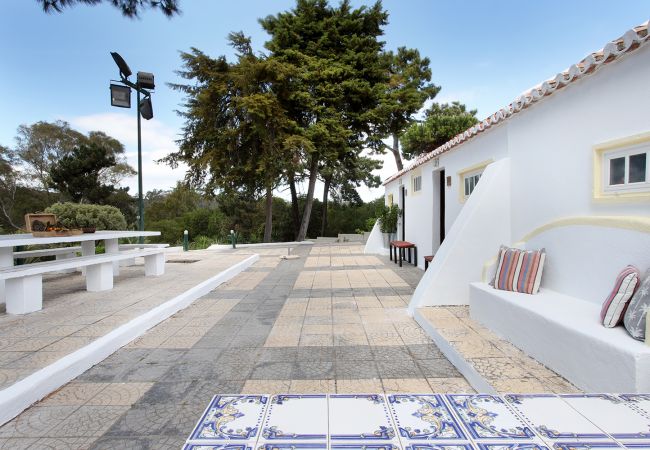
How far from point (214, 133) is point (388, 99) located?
9205 mm

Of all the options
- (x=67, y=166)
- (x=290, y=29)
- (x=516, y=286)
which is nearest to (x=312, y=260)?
(x=516, y=286)

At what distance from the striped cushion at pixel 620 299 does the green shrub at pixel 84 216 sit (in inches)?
387

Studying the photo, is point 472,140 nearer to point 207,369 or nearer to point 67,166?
point 207,369

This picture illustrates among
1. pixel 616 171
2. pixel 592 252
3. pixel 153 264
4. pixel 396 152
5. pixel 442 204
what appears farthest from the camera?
pixel 396 152

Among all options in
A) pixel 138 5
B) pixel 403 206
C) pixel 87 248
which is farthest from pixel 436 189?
pixel 87 248

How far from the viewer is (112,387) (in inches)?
116

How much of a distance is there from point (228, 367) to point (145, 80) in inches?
365

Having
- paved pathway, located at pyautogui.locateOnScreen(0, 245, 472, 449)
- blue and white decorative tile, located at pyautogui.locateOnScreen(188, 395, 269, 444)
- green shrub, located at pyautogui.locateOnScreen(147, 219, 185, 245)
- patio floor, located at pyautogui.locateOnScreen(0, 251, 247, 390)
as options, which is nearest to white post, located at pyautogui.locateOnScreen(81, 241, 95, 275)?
patio floor, located at pyautogui.locateOnScreen(0, 251, 247, 390)

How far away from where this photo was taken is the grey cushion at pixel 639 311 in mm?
2285

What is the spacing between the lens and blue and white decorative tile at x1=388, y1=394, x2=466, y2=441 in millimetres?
1226

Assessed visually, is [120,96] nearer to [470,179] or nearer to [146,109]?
[146,109]

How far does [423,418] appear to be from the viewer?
1332 millimetres

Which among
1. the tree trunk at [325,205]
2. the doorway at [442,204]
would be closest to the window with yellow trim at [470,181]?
the doorway at [442,204]

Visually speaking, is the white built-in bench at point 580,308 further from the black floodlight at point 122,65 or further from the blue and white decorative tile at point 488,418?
the black floodlight at point 122,65
